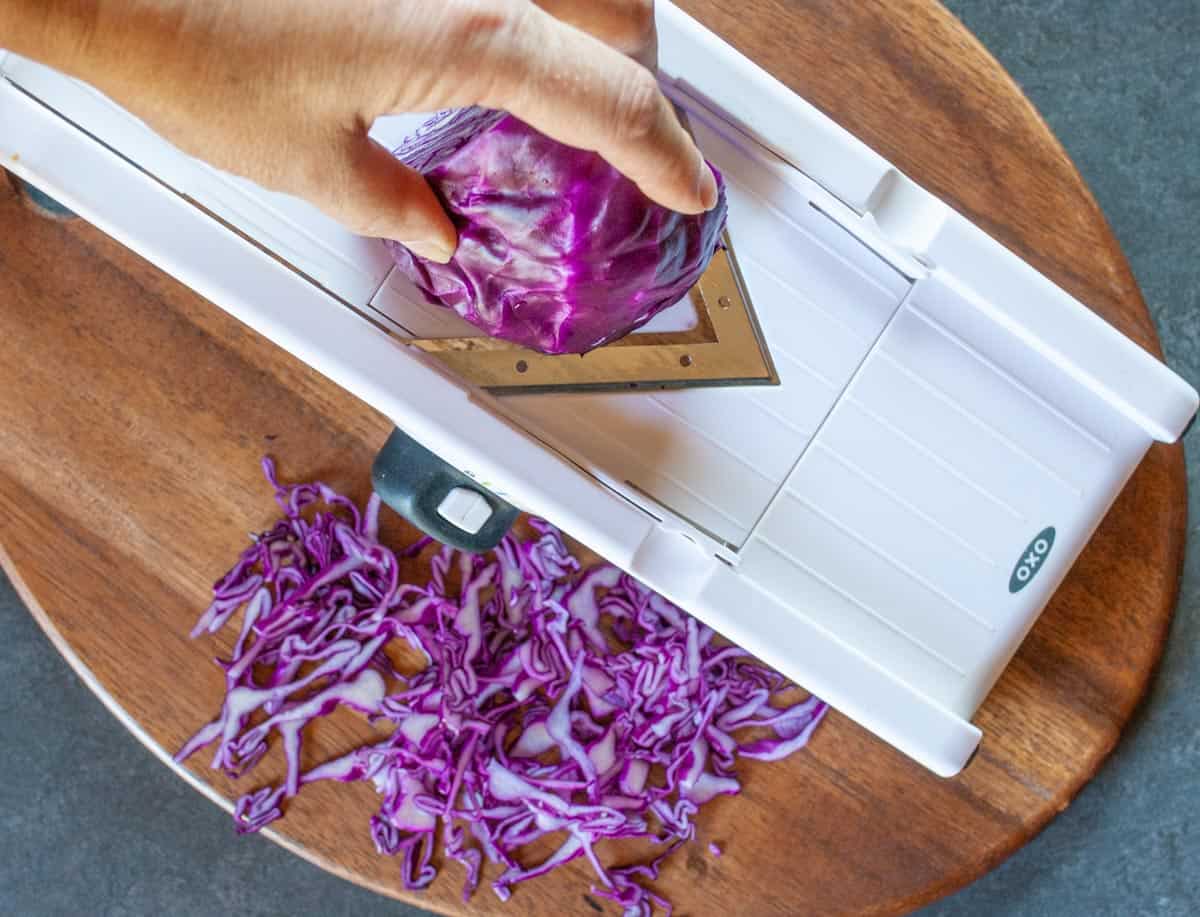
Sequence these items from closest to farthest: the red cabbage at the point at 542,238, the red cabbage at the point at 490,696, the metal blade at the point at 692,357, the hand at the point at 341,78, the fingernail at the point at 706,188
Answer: the hand at the point at 341,78 < the fingernail at the point at 706,188 < the red cabbage at the point at 542,238 < the metal blade at the point at 692,357 < the red cabbage at the point at 490,696

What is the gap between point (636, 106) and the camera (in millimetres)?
621

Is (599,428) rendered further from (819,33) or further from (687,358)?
(819,33)

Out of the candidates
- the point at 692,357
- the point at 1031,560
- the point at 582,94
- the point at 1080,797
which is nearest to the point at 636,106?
the point at 582,94

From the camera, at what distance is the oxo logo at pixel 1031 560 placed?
0.98 meters

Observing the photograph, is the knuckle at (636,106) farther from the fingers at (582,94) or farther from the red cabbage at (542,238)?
the red cabbage at (542,238)

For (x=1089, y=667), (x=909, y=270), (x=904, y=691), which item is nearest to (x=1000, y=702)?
(x=1089, y=667)

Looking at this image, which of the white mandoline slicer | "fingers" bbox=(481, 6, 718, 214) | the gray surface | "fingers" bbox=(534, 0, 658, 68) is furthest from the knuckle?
the gray surface

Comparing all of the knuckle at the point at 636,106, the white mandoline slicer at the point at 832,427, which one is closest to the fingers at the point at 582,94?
the knuckle at the point at 636,106

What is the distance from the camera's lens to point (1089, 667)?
114cm

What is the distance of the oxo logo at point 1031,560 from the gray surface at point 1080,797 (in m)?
0.68

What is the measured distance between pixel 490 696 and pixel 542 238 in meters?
0.55

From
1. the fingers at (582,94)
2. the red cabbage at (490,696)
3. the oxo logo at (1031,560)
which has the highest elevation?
the fingers at (582,94)

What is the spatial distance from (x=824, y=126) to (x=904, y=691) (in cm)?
44

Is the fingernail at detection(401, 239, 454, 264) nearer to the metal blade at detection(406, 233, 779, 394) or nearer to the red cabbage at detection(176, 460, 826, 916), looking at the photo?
the metal blade at detection(406, 233, 779, 394)
